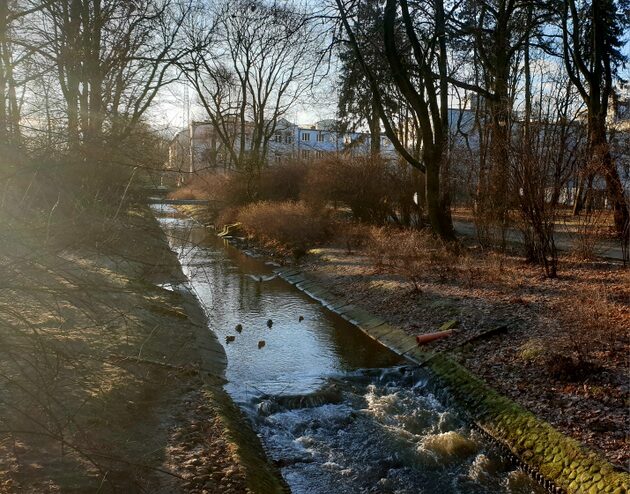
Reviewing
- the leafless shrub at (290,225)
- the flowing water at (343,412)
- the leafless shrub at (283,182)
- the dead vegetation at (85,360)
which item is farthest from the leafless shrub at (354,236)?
the dead vegetation at (85,360)

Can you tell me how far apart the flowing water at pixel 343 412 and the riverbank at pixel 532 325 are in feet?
3.19

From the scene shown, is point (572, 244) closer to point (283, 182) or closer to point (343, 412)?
point (343, 412)

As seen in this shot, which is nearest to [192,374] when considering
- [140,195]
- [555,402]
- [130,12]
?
[140,195]

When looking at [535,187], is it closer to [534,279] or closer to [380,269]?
[534,279]

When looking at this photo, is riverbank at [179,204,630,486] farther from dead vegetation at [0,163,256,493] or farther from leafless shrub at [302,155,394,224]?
leafless shrub at [302,155,394,224]

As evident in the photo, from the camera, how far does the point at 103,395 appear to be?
23.9 ft

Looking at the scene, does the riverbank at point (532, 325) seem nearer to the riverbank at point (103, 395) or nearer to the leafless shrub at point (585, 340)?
the leafless shrub at point (585, 340)

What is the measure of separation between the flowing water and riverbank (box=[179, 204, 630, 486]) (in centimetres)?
97

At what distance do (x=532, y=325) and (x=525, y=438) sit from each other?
387 cm

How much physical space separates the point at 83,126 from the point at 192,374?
5.73 meters

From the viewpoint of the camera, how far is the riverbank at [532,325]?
7.71 m

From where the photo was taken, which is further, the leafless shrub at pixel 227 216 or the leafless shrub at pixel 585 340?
the leafless shrub at pixel 227 216

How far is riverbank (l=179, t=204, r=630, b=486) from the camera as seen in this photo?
7711 mm

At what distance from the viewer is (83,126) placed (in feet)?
14.5
